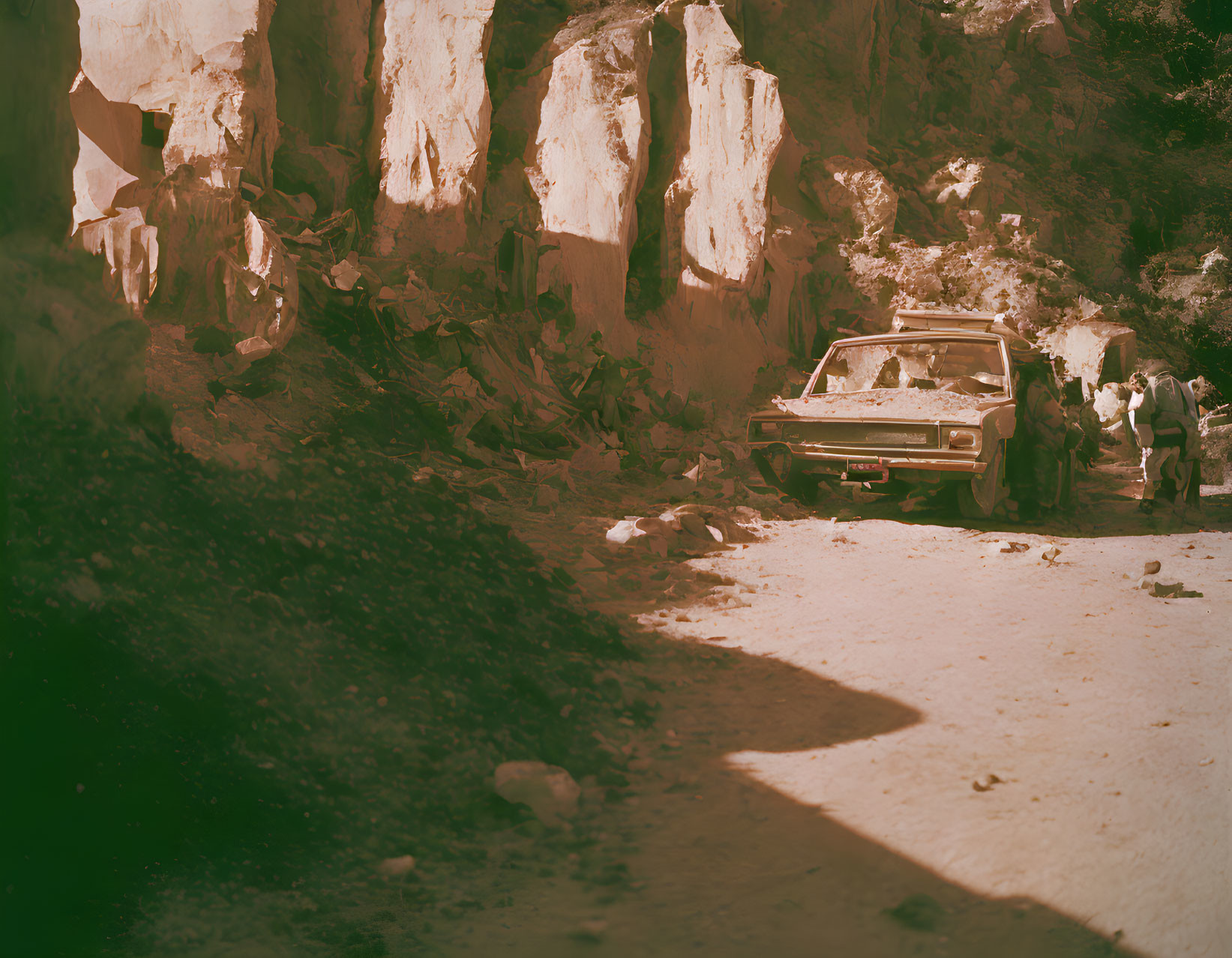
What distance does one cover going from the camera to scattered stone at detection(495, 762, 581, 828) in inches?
94.4

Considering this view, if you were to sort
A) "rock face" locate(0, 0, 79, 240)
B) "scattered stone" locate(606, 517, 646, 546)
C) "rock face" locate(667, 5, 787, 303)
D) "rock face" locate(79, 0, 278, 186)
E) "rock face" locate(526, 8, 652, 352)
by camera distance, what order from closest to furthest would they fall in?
"rock face" locate(0, 0, 79, 240) < "scattered stone" locate(606, 517, 646, 546) < "rock face" locate(79, 0, 278, 186) < "rock face" locate(526, 8, 652, 352) < "rock face" locate(667, 5, 787, 303)

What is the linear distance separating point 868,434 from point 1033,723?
3477 millimetres

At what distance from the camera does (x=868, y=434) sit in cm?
614

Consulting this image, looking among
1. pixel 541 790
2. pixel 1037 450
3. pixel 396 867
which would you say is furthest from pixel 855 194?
pixel 396 867

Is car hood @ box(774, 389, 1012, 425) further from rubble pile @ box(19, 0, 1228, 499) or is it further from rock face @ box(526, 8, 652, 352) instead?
rock face @ box(526, 8, 652, 352)

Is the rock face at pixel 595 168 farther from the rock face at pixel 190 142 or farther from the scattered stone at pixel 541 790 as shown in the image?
the scattered stone at pixel 541 790

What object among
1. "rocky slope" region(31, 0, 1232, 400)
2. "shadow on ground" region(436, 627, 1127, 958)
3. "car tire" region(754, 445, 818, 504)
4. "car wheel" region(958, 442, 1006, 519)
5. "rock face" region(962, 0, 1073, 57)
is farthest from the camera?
"rock face" region(962, 0, 1073, 57)

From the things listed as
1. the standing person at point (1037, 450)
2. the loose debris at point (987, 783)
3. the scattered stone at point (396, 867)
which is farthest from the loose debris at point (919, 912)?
the standing person at point (1037, 450)

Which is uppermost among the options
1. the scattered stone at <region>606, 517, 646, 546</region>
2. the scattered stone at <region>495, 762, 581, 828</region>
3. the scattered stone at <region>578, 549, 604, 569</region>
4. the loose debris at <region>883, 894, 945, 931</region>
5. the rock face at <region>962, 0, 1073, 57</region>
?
the rock face at <region>962, 0, 1073, 57</region>

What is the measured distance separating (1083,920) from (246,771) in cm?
202

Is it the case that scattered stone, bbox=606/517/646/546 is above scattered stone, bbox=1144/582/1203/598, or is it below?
below

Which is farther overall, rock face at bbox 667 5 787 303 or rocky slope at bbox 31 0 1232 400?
rock face at bbox 667 5 787 303

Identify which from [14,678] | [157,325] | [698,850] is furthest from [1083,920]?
[157,325]

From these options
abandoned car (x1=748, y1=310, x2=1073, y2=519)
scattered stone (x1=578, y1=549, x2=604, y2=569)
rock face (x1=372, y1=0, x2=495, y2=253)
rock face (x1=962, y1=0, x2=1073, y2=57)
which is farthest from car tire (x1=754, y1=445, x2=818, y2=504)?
rock face (x1=962, y1=0, x2=1073, y2=57)
